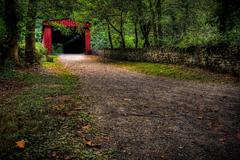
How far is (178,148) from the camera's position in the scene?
4.90 meters

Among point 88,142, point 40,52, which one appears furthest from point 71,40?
point 88,142

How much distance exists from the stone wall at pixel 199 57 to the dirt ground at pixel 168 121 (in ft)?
15.2

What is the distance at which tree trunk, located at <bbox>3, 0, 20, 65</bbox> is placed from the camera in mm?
15508

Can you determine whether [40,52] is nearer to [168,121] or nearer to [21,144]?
[168,121]

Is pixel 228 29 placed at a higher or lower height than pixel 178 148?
higher

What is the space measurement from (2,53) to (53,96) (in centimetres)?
870

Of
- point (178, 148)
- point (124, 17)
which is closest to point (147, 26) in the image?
point (124, 17)

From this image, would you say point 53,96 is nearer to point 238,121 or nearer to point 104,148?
point 104,148

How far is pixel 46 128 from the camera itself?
18.6 feet

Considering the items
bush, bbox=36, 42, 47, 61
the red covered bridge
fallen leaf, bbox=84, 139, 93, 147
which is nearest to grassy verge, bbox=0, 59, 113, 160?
fallen leaf, bbox=84, 139, 93, 147

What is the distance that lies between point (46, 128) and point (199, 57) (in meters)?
13.5

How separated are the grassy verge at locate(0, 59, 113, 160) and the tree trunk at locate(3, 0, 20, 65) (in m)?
7.73

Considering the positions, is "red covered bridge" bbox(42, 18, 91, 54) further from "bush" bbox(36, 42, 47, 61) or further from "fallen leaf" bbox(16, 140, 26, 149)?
"fallen leaf" bbox(16, 140, 26, 149)

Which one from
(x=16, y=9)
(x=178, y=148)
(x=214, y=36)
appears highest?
(x=16, y=9)
